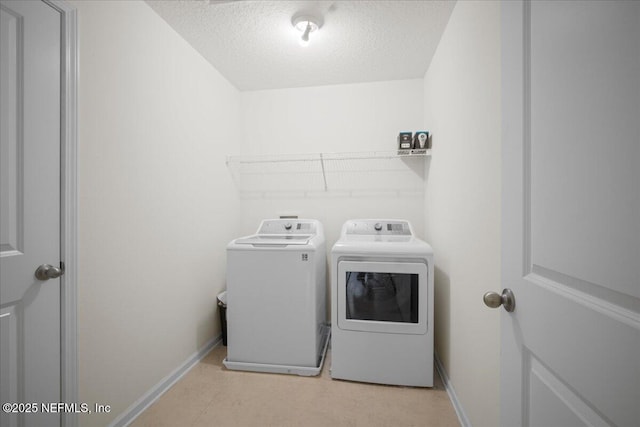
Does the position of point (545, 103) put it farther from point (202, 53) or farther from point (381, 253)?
point (202, 53)

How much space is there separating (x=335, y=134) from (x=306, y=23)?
42.0 inches

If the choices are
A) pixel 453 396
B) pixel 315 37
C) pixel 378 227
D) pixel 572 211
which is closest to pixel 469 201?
pixel 572 211

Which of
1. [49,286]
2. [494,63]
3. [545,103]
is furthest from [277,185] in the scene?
[545,103]

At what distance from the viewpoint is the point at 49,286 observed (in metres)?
1.11

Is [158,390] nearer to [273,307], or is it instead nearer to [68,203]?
[273,307]

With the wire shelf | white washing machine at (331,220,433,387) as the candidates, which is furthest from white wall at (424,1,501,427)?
the wire shelf

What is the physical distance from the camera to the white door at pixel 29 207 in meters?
0.98

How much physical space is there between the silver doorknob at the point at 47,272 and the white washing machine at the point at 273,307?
3.22 feet

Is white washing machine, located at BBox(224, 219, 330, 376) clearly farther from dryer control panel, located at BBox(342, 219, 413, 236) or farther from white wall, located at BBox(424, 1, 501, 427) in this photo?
white wall, located at BBox(424, 1, 501, 427)

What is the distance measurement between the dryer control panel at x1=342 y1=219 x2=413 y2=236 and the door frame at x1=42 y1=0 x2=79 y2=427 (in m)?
1.76

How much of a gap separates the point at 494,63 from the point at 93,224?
6.27 feet

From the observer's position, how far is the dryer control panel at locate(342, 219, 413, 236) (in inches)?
91.7

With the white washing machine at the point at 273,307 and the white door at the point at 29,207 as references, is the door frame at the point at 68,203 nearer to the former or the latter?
the white door at the point at 29,207

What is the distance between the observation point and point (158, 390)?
5.55ft
